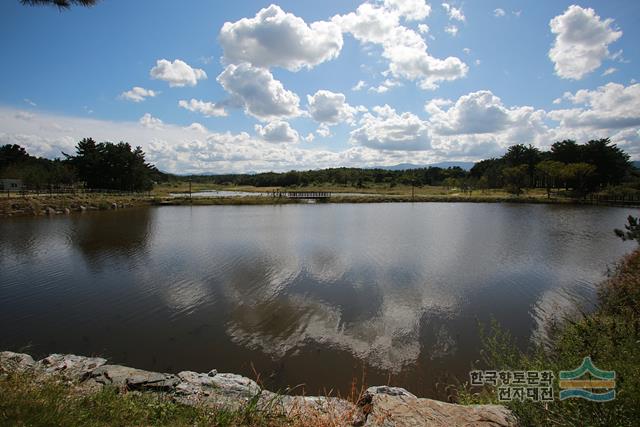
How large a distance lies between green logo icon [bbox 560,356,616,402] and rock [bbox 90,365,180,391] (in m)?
6.91

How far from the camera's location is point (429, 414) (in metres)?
4.58

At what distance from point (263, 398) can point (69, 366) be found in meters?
5.08

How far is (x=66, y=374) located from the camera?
653 centimetres

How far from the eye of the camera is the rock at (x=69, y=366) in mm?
6580

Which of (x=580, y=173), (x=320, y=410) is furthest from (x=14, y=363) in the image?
(x=580, y=173)

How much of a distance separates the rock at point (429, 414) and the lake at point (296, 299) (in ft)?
9.36

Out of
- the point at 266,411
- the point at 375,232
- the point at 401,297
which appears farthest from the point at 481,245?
the point at 266,411

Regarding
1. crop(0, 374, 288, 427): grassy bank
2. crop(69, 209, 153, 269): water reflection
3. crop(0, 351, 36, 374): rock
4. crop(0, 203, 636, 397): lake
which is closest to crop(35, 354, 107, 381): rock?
crop(0, 351, 36, 374): rock

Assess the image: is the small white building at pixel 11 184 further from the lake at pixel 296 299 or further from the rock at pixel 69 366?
the rock at pixel 69 366

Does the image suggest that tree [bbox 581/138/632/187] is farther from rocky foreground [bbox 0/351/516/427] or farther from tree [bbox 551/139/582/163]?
rocky foreground [bbox 0/351/516/427]

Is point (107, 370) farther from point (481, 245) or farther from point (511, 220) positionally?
point (511, 220)

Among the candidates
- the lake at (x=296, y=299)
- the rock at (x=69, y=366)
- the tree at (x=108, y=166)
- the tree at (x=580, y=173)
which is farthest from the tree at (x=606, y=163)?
the tree at (x=108, y=166)

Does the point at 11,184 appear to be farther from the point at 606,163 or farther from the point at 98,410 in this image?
the point at 606,163

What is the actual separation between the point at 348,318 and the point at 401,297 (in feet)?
10.4
